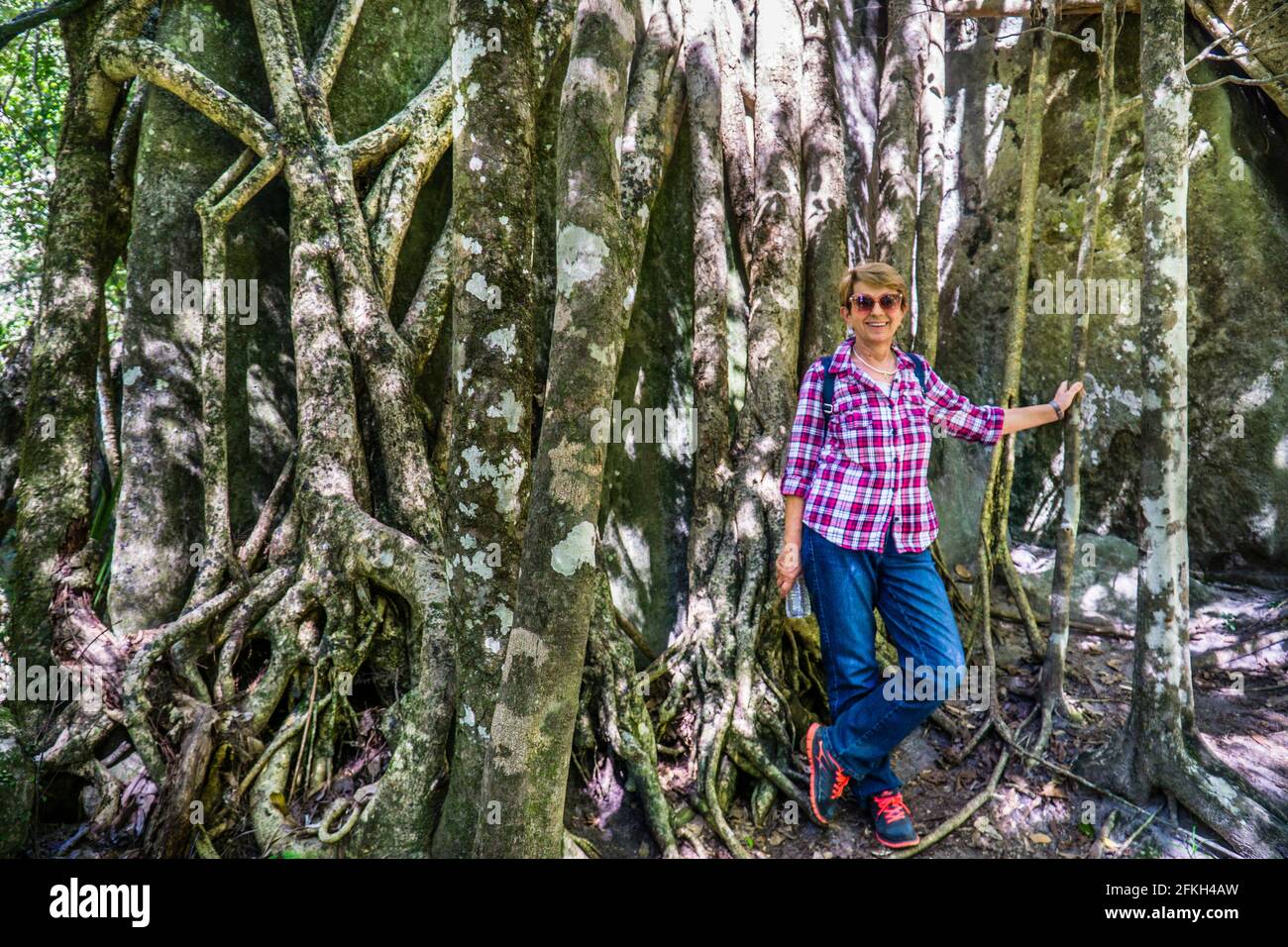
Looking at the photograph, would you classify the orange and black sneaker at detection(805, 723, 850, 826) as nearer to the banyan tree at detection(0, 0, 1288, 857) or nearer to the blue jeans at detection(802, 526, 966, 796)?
the blue jeans at detection(802, 526, 966, 796)

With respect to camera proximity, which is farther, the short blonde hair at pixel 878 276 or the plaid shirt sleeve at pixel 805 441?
the plaid shirt sleeve at pixel 805 441

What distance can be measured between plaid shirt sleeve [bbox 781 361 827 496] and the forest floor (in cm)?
127

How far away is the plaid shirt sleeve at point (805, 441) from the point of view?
2625mm

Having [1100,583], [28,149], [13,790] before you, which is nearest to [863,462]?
[1100,583]

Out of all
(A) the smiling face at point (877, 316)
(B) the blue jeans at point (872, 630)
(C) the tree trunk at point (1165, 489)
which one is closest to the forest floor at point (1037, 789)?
(C) the tree trunk at point (1165, 489)

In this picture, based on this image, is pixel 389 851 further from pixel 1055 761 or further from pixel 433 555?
pixel 1055 761

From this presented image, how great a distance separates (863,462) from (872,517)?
0.62ft

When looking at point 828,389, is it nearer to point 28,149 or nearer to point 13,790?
point 13,790

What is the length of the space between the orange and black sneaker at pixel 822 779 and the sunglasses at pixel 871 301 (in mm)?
1541

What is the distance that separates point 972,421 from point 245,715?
9.81 ft

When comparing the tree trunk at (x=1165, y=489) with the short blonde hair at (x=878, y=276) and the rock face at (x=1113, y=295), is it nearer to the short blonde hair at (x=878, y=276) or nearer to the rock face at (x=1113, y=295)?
the short blonde hair at (x=878, y=276)

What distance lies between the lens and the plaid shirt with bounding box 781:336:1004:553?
2521 mm

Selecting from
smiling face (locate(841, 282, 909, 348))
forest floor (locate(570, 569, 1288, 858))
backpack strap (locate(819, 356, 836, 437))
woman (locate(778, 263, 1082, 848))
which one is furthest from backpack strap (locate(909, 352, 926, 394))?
forest floor (locate(570, 569, 1288, 858))

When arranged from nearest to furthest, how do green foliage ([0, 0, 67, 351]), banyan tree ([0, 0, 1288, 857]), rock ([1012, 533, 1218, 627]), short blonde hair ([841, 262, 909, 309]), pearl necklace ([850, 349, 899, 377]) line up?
banyan tree ([0, 0, 1288, 857]) → short blonde hair ([841, 262, 909, 309]) → pearl necklace ([850, 349, 899, 377]) → rock ([1012, 533, 1218, 627]) → green foliage ([0, 0, 67, 351])
